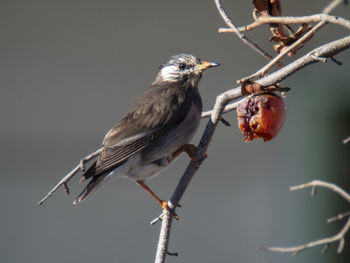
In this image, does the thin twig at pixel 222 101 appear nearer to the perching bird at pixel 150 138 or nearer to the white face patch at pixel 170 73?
the perching bird at pixel 150 138

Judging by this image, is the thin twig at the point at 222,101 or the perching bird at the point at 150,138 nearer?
the thin twig at the point at 222,101

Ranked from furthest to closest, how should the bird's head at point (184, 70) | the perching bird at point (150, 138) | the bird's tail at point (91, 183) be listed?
the bird's head at point (184, 70), the perching bird at point (150, 138), the bird's tail at point (91, 183)

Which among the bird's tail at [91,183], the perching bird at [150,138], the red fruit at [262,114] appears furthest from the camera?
the perching bird at [150,138]

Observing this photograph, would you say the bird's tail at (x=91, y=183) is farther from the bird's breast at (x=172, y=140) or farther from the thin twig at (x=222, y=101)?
the thin twig at (x=222, y=101)

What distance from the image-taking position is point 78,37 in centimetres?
451

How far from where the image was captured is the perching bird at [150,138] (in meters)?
2.49

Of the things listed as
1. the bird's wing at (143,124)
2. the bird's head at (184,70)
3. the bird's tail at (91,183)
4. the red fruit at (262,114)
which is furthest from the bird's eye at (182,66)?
the red fruit at (262,114)

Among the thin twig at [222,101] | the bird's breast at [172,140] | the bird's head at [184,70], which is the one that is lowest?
the thin twig at [222,101]

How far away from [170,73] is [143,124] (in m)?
0.60

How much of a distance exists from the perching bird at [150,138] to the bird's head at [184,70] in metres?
0.18

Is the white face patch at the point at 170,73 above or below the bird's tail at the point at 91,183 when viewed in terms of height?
above

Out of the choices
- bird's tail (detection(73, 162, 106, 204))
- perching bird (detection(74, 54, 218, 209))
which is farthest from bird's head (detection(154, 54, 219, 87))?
bird's tail (detection(73, 162, 106, 204))

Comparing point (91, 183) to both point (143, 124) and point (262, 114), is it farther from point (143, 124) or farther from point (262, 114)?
point (262, 114)

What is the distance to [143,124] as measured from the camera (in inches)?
104
